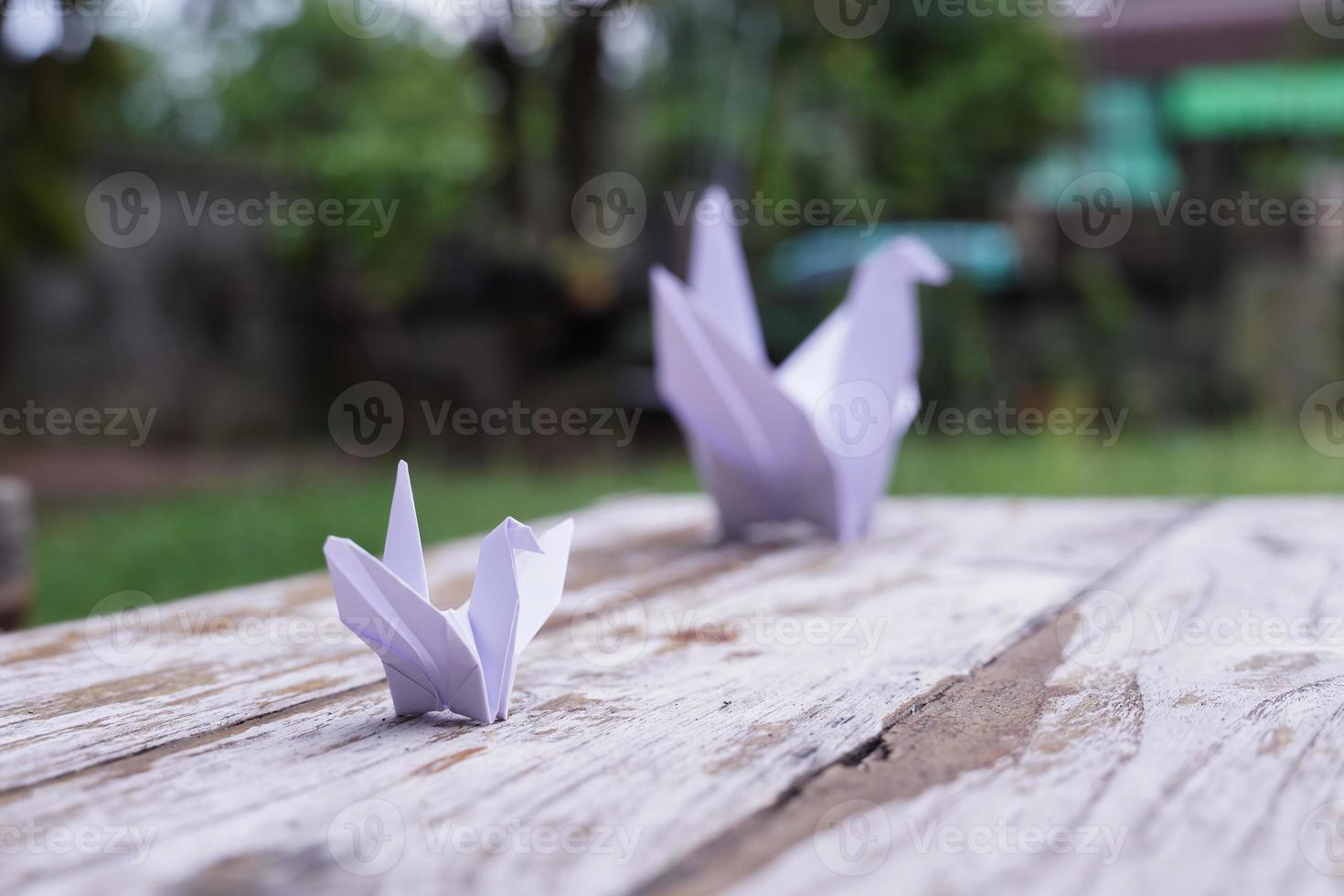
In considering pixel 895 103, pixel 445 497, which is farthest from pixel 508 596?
pixel 895 103

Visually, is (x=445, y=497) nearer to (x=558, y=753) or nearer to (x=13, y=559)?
(x=13, y=559)

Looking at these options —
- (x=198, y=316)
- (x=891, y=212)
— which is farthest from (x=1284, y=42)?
(x=198, y=316)

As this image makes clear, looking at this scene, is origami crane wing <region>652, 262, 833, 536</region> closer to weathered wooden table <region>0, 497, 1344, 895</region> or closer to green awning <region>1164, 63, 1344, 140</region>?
weathered wooden table <region>0, 497, 1344, 895</region>

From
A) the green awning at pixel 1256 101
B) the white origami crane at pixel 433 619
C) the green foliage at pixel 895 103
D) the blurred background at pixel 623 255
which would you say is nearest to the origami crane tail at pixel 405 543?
the white origami crane at pixel 433 619

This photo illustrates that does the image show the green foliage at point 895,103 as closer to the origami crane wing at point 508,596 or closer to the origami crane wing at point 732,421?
the origami crane wing at point 732,421

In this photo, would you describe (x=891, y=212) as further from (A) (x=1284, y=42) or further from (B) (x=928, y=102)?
(A) (x=1284, y=42)
